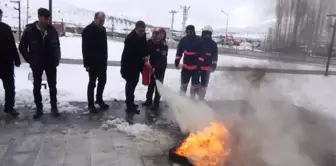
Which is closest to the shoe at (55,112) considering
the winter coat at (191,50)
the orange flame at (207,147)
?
the orange flame at (207,147)

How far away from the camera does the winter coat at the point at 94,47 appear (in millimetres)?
6398

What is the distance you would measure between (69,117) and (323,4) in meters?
5.90

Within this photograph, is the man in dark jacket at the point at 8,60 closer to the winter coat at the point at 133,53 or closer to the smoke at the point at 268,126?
the winter coat at the point at 133,53

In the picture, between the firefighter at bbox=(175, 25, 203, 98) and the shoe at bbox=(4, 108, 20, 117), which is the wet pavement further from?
the firefighter at bbox=(175, 25, 203, 98)

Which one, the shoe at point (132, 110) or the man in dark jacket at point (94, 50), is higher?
the man in dark jacket at point (94, 50)

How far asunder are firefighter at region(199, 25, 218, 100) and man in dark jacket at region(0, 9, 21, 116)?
A: 13.9 feet

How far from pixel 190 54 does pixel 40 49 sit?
11.4 ft

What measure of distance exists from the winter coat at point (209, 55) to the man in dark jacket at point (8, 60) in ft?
14.0

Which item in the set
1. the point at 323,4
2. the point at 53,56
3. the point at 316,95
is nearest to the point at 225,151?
the point at 53,56

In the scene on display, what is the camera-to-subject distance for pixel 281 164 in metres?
4.64

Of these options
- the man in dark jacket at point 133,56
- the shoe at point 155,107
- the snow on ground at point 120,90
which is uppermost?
the man in dark jacket at point 133,56

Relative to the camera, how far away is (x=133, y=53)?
6684 millimetres

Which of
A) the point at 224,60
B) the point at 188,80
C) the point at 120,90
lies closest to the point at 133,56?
the point at 188,80

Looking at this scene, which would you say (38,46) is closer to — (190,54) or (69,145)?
(69,145)
